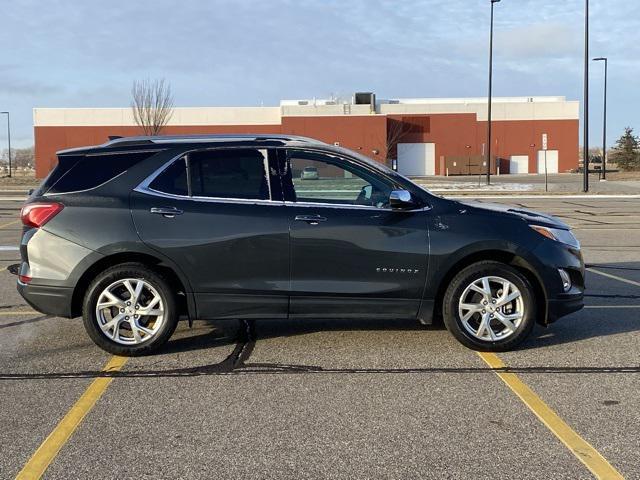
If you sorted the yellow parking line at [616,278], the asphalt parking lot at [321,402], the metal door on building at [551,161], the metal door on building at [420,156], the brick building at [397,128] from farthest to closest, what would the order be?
1. the metal door on building at [551,161]
2. the metal door on building at [420,156]
3. the brick building at [397,128]
4. the yellow parking line at [616,278]
5. the asphalt parking lot at [321,402]

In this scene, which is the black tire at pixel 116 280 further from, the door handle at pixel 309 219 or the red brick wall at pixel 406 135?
the red brick wall at pixel 406 135

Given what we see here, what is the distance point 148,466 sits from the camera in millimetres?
3436

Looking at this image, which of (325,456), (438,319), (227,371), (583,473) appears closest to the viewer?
(583,473)

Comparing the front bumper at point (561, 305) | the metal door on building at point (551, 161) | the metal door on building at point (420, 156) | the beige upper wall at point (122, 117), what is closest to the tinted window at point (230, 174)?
the front bumper at point (561, 305)

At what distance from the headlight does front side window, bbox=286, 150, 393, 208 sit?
1.30 metres

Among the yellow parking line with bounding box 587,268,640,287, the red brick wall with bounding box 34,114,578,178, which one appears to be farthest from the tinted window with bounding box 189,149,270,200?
the red brick wall with bounding box 34,114,578,178

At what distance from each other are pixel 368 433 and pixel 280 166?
96.1 inches

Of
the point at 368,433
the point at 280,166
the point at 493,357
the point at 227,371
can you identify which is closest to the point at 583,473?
the point at 368,433

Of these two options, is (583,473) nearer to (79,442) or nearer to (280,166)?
(79,442)

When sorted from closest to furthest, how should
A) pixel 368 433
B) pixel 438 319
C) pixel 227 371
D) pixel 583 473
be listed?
pixel 583 473 → pixel 368 433 → pixel 227 371 → pixel 438 319

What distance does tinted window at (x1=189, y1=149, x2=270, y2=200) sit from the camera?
5.38 m

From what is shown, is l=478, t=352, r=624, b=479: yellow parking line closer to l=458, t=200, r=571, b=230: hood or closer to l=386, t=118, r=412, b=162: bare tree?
l=458, t=200, r=571, b=230: hood

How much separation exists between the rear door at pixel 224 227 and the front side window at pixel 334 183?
198 mm

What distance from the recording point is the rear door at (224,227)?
5266 millimetres
